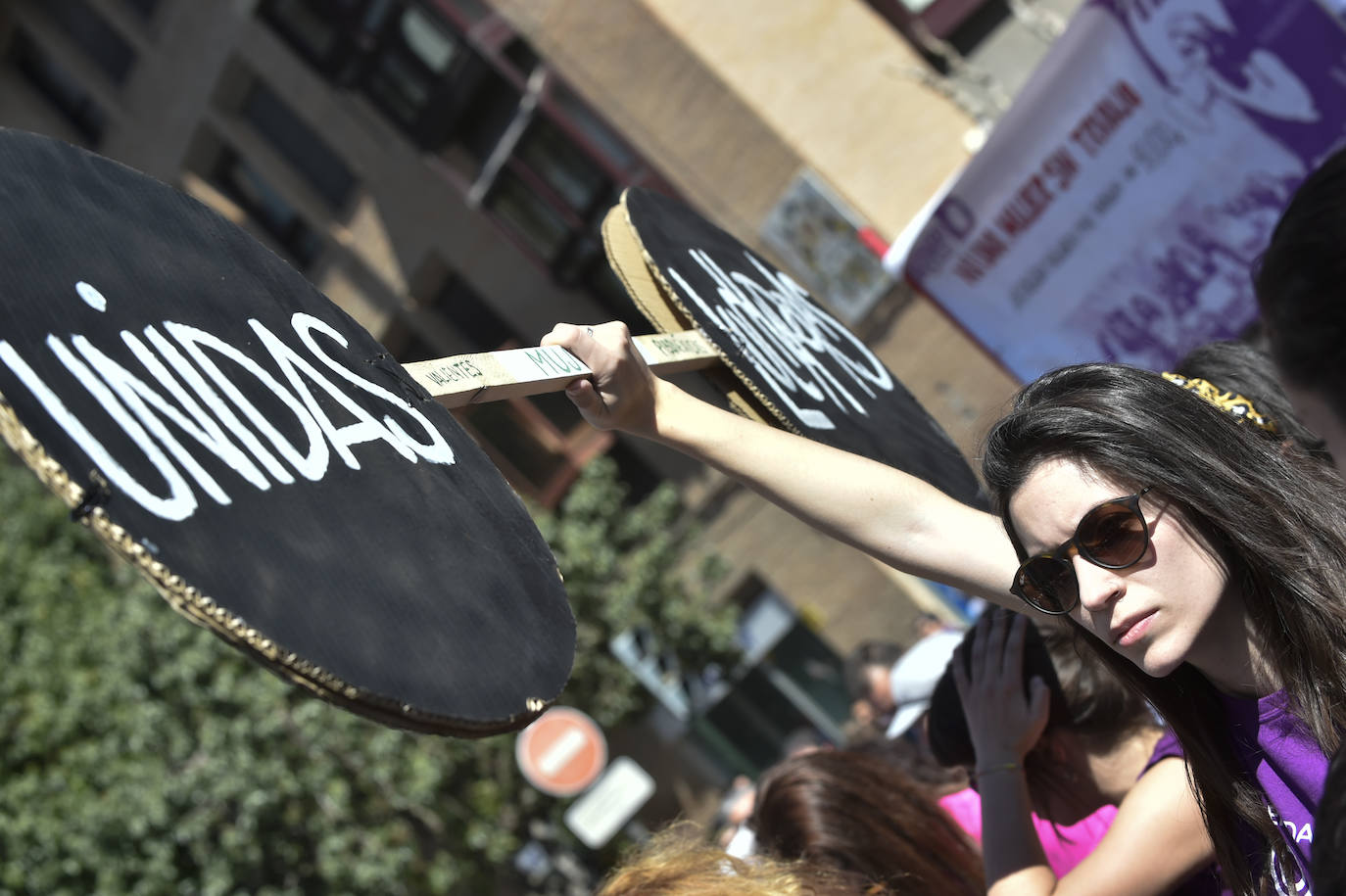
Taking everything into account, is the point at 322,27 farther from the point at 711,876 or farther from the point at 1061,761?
the point at 711,876

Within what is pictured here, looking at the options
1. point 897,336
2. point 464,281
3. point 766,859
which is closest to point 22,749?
point 464,281

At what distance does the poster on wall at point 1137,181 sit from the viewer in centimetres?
591

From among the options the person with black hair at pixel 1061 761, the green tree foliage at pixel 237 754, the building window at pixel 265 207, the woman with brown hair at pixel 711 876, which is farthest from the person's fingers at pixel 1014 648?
the building window at pixel 265 207

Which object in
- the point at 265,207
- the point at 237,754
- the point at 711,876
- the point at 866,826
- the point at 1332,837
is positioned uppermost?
the point at 1332,837

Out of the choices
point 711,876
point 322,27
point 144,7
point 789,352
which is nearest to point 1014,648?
point 789,352

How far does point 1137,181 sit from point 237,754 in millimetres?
7291

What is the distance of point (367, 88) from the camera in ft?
40.7

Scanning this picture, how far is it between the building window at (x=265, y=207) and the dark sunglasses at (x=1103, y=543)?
13728 millimetres

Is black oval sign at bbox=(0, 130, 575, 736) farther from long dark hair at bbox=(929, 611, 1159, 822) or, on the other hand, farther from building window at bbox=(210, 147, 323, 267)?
building window at bbox=(210, 147, 323, 267)

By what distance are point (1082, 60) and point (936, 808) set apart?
196 inches

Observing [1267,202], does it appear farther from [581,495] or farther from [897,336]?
[581,495]

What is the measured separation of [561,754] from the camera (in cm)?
1038

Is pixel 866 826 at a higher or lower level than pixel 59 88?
higher

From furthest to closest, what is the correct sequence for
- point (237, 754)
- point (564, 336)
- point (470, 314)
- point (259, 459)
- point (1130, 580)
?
point (470, 314) → point (237, 754) → point (564, 336) → point (1130, 580) → point (259, 459)
